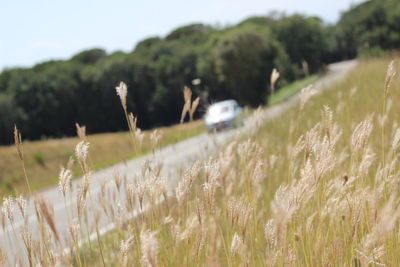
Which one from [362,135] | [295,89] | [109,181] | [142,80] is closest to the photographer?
[362,135]

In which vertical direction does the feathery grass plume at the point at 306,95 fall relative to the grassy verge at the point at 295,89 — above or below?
above

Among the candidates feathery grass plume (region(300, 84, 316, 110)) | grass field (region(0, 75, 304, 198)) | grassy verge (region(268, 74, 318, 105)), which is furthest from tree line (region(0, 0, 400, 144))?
feathery grass plume (region(300, 84, 316, 110))

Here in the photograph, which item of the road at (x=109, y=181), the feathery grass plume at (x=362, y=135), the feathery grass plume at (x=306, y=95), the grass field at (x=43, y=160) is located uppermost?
the feathery grass plume at (x=306, y=95)

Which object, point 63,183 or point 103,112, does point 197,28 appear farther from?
point 63,183

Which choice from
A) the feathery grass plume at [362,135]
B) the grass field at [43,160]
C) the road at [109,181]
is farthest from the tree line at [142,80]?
the feathery grass plume at [362,135]

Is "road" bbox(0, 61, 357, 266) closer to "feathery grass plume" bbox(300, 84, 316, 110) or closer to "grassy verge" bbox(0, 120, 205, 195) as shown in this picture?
"feathery grass plume" bbox(300, 84, 316, 110)

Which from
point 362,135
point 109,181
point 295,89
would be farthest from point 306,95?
point 295,89

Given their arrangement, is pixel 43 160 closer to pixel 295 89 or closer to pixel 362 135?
pixel 362 135

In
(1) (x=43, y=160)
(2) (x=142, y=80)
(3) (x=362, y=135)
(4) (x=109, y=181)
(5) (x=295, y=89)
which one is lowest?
(5) (x=295, y=89)

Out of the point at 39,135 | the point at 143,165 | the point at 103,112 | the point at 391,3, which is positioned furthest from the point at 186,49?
the point at 143,165

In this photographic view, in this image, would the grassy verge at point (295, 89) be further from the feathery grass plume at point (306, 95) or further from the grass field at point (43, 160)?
the grass field at point (43, 160)

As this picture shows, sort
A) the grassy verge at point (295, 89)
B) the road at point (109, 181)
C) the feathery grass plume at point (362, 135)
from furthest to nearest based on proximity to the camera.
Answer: the grassy verge at point (295, 89), the road at point (109, 181), the feathery grass plume at point (362, 135)

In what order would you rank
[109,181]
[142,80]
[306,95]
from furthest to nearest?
[142,80] → [109,181] → [306,95]

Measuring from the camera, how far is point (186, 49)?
177ft
